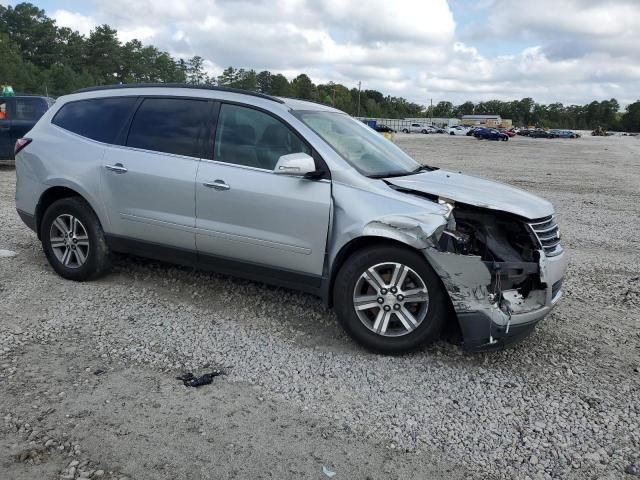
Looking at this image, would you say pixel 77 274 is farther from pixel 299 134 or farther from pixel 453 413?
pixel 453 413

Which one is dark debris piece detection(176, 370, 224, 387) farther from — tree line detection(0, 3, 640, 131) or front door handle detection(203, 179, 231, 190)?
tree line detection(0, 3, 640, 131)

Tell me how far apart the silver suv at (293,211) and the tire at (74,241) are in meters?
0.01

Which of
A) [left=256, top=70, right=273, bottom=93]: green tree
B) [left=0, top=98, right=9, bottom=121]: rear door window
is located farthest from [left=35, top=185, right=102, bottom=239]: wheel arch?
[left=256, top=70, right=273, bottom=93]: green tree

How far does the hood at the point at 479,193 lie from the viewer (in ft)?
12.8

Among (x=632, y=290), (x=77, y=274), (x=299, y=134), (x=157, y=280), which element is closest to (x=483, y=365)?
(x=299, y=134)

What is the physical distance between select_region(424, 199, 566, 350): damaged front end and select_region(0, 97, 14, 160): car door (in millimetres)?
12298

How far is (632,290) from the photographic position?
18.8 ft

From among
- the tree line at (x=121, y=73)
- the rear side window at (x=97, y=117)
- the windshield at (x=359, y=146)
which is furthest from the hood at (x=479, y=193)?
the tree line at (x=121, y=73)

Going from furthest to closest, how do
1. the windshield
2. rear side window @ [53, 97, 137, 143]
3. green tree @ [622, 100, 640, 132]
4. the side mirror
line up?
green tree @ [622, 100, 640, 132] → rear side window @ [53, 97, 137, 143] → the windshield → the side mirror

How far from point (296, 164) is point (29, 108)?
11.5 meters

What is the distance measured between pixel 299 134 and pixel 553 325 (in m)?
2.69

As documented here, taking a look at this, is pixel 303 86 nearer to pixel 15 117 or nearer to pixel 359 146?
pixel 15 117

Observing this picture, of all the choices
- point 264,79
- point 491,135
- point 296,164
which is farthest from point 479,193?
point 264,79

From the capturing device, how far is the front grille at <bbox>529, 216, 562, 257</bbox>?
3.91 metres
